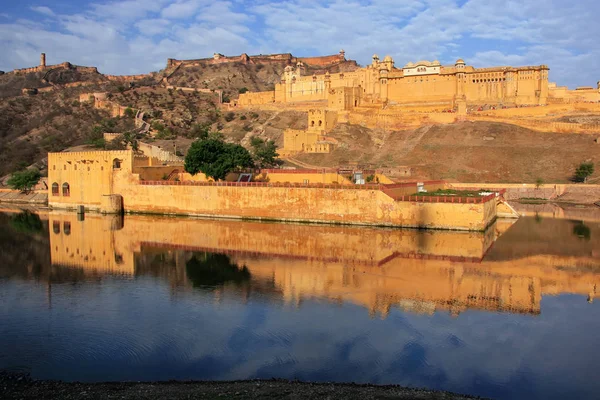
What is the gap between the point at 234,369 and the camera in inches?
447

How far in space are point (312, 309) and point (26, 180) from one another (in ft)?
142

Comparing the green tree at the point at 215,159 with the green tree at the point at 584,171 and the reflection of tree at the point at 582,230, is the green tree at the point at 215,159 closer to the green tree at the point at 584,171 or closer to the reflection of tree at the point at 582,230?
the reflection of tree at the point at 582,230

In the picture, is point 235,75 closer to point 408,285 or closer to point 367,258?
point 367,258

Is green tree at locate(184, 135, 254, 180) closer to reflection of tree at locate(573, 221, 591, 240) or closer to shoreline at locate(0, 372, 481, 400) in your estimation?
reflection of tree at locate(573, 221, 591, 240)

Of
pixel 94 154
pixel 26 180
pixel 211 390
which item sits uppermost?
pixel 94 154

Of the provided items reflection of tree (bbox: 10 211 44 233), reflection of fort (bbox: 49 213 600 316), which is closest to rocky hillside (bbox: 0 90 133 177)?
reflection of tree (bbox: 10 211 44 233)

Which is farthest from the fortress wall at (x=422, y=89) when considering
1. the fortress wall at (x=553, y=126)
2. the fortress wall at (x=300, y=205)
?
the fortress wall at (x=300, y=205)

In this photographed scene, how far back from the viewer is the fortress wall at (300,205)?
3009 centimetres

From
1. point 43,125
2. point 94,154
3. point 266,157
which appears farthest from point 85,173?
point 43,125

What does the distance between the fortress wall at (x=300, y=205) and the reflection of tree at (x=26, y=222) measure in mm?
6044

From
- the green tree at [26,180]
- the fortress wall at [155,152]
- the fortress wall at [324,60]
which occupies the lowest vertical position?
the green tree at [26,180]

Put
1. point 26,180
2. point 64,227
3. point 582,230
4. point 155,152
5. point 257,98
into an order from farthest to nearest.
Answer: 1. point 257,98
2. point 155,152
3. point 26,180
4. point 64,227
5. point 582,230

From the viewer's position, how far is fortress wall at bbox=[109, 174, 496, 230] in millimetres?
30094

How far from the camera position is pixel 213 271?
21078mm
